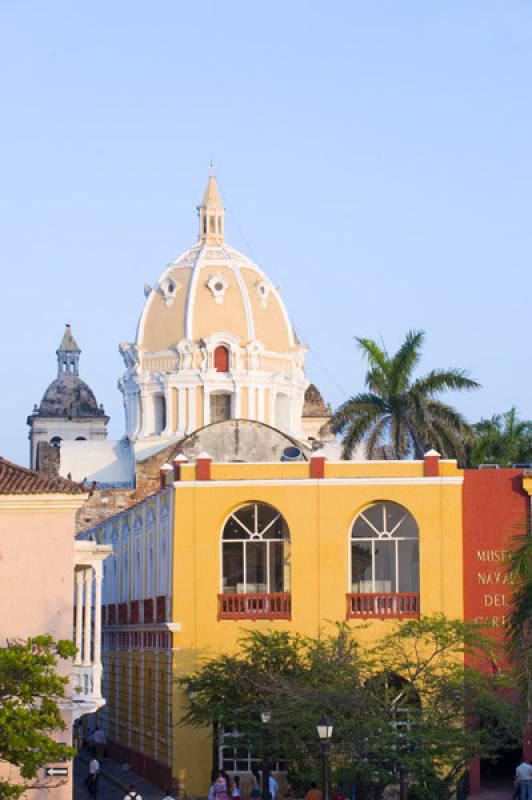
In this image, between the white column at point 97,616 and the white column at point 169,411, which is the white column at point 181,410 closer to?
the white column at point 169,411

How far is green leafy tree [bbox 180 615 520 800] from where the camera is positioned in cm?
3419

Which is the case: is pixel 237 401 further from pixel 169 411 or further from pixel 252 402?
pixel 169 411

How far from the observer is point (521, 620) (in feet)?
93.9

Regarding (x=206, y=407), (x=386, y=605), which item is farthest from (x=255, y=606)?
(x=206, y=407)

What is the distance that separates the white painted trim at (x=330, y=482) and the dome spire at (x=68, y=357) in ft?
272

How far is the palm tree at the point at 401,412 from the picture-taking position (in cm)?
5703

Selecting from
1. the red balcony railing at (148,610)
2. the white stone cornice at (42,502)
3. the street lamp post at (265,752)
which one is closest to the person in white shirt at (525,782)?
the street lamp post at (265,752)

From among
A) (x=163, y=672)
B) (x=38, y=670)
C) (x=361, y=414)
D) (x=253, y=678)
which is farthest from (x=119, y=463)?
(x=38, y=670)

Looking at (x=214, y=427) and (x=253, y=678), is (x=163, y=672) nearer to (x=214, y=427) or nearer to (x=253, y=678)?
(x=253, y=678)

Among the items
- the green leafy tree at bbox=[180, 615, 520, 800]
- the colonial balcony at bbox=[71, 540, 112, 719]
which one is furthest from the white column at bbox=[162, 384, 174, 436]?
the colonial balcony at bbox=[71, 540, 112, 719]

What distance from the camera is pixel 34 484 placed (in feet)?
117

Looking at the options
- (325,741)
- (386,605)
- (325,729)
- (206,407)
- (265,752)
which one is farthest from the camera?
(206,407)

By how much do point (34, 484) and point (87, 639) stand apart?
334cm

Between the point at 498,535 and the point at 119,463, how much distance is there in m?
44.1
